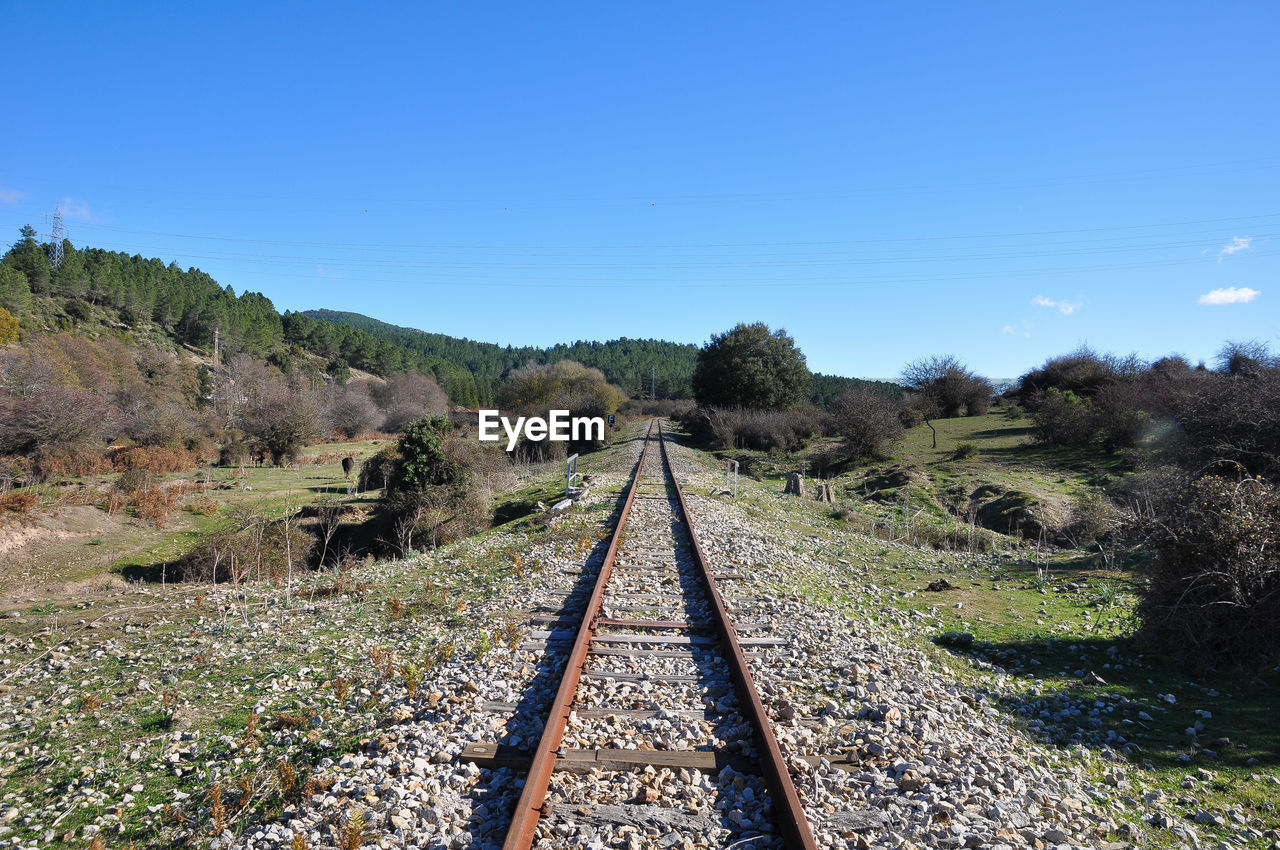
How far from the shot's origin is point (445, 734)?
427cm

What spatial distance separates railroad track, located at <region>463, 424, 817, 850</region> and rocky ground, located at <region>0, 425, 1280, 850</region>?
0.05m

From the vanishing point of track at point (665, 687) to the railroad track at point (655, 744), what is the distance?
0.01 m

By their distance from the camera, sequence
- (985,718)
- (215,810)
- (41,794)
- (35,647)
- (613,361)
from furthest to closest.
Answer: (613,361), (35,647), (985,718), (41,794), (215,810)

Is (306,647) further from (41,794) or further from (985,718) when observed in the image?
(985,718)

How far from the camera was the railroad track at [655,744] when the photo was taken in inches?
131

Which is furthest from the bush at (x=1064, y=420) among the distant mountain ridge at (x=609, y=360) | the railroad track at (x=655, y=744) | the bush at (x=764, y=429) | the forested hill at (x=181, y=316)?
the distant mountain ridge at (x=609, y=360)

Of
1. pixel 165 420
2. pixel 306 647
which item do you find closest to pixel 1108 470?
pixel 306 647

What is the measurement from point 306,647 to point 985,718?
20.6ft

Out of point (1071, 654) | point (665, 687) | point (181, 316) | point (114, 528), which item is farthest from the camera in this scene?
point (181, 316)

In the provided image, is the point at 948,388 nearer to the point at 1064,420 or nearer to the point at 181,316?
the point at 1064,420

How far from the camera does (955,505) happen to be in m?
19.5

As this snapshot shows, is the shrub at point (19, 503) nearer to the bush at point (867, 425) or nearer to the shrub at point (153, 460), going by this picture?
the shrub at point (153, 460)

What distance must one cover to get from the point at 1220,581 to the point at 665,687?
5038 millimetres

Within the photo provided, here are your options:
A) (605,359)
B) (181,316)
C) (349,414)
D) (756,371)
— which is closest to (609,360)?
(605,359)
